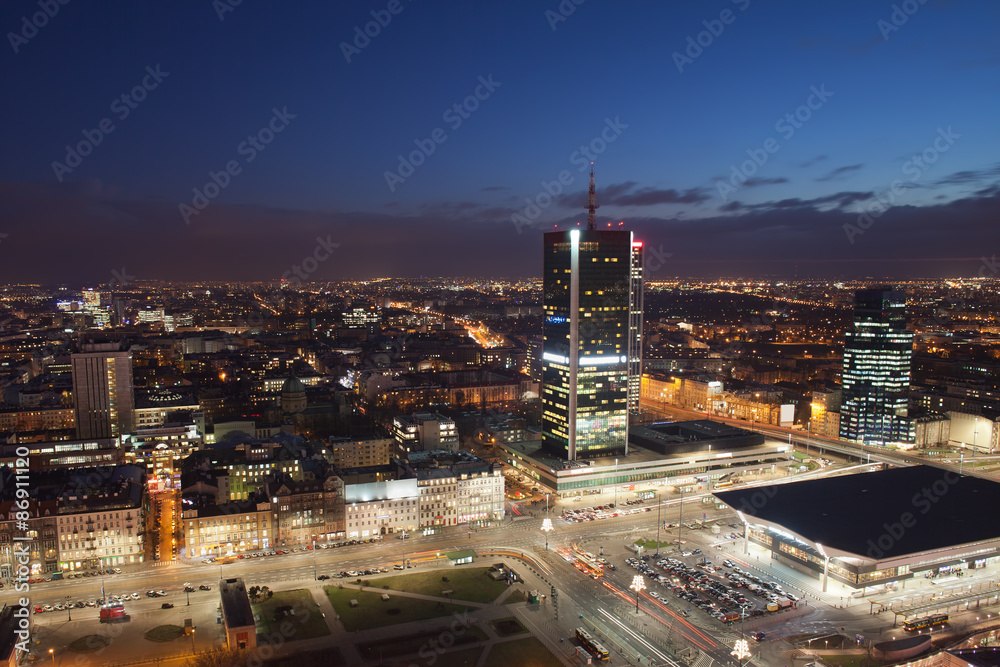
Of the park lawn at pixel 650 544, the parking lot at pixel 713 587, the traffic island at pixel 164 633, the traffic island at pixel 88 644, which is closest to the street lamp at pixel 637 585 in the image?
the parking lot at pixel 713 587

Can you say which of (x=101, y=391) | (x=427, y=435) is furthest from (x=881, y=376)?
(x=101, y=391)

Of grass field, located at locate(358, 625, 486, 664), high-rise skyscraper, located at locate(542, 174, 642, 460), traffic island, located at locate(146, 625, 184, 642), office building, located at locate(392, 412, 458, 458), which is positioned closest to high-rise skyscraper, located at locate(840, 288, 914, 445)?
high-rise skyscraper, located at locate(542, 174, 642, 460)

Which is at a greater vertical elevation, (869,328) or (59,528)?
(869,328)

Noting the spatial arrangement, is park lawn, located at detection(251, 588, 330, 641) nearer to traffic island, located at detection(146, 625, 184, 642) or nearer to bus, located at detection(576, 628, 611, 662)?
traffic island, located at detection(146, 625, 184, 642)

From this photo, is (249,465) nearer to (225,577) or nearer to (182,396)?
(225,577)

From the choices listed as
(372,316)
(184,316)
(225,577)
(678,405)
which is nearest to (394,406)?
(678,405)

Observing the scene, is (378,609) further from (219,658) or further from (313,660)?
(219,658)
